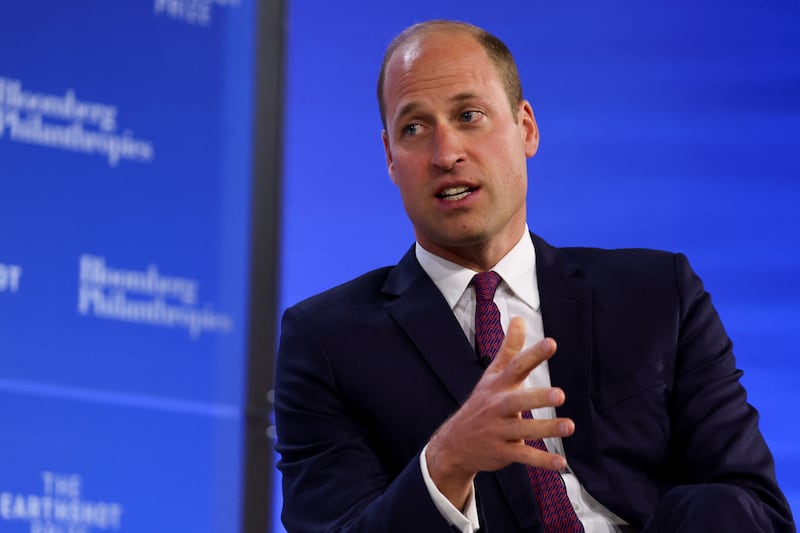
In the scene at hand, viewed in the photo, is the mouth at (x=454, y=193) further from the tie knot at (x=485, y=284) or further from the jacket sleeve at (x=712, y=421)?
the jacket sleeve at (x=712, y=421)

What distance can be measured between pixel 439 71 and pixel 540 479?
2.17 feet

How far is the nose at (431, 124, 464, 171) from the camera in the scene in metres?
1.79

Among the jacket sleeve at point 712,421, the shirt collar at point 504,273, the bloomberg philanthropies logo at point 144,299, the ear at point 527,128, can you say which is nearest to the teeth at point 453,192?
the shirt collar at point 504,273

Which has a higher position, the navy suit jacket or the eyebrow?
the eyebrow

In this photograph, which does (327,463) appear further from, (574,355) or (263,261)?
(263,261)

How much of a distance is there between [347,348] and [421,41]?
0.53 meters

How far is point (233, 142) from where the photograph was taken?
2.97 m

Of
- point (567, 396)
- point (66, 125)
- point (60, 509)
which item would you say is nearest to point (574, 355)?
point (567, 396)

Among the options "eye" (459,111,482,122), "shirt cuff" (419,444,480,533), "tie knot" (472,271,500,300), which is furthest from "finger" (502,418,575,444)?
"eye" (459,111,482,122)

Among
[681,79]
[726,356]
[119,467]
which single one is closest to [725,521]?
[726,356]

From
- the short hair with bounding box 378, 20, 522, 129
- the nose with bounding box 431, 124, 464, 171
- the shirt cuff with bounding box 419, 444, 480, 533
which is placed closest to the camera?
the shirt cuff with bounding box 419, 444, 480, 533

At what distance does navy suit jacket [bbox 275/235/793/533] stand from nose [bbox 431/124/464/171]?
0.18 m

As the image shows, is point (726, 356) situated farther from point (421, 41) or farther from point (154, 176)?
point (154, 176)

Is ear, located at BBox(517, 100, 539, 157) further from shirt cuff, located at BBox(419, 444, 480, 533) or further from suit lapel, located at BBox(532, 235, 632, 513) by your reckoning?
shirt cuff, located at BBox(419, 444, 480, 533)
